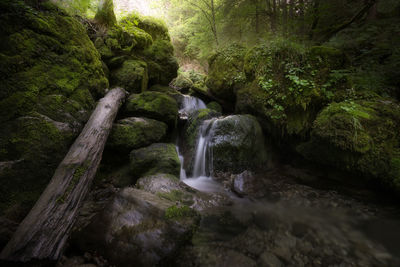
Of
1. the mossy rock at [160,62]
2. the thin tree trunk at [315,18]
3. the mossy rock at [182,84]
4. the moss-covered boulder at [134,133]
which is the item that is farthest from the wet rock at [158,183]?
the mossy rock at [182,84]

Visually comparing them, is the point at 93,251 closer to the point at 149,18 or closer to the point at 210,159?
the point at 210,159

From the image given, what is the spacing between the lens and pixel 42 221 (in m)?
1.68

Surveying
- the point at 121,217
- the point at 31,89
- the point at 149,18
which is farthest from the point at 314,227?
the point at 149,18

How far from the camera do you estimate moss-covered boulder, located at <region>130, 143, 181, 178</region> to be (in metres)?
4.00

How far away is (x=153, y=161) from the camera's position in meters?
4.11

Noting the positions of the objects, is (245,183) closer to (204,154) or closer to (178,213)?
(204,154)

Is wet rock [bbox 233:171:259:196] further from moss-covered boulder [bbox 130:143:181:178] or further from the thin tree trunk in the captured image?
the thin tree trunk

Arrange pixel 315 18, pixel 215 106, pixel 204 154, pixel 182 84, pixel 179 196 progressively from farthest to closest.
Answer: pixel 182 84 < pixel 215 106 < pixel 315 18 < pixel 204 154 < pixel 179 196

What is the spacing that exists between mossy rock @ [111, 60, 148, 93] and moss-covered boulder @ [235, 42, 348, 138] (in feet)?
13.0

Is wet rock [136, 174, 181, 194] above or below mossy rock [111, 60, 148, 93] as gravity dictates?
below

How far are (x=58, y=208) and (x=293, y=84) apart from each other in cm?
521

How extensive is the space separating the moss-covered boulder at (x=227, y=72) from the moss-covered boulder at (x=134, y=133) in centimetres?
322

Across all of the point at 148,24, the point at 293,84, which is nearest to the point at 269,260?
the point at 293,84

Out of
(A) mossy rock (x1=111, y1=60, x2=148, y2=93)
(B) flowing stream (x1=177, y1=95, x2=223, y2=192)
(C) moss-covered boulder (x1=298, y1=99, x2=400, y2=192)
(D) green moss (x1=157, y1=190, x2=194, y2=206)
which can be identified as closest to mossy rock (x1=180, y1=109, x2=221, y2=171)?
(B) flowing stream (x1=177, y1=95, x2=223, y2=192)
